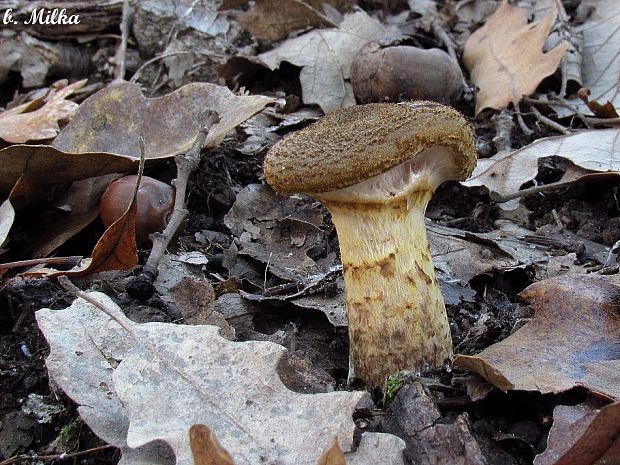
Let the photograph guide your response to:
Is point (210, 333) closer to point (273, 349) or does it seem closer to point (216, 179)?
point (273, 349)

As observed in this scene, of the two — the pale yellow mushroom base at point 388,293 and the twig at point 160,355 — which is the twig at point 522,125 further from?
the twig at point 160,355

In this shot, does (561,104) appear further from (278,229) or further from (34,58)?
(34,58)

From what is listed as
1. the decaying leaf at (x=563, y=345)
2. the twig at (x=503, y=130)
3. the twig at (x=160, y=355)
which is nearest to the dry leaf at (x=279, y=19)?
the twig at (x=503, y=130)

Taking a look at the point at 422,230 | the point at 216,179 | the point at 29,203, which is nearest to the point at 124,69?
the point at 216,179

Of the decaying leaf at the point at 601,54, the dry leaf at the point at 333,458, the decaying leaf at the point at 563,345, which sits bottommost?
the decaying leaf at the point at 563,345

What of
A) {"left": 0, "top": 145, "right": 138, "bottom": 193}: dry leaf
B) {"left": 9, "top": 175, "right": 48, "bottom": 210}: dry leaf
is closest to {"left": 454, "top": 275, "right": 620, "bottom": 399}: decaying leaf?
{"left": 0, "top": 145, "right": 138, "bottom": 193}: dry leaf

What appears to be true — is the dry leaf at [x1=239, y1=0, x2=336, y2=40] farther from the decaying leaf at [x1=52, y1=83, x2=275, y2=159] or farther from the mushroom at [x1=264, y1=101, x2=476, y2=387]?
the mushroom at [x1=264, y1=101, x2=476, y2=387]
